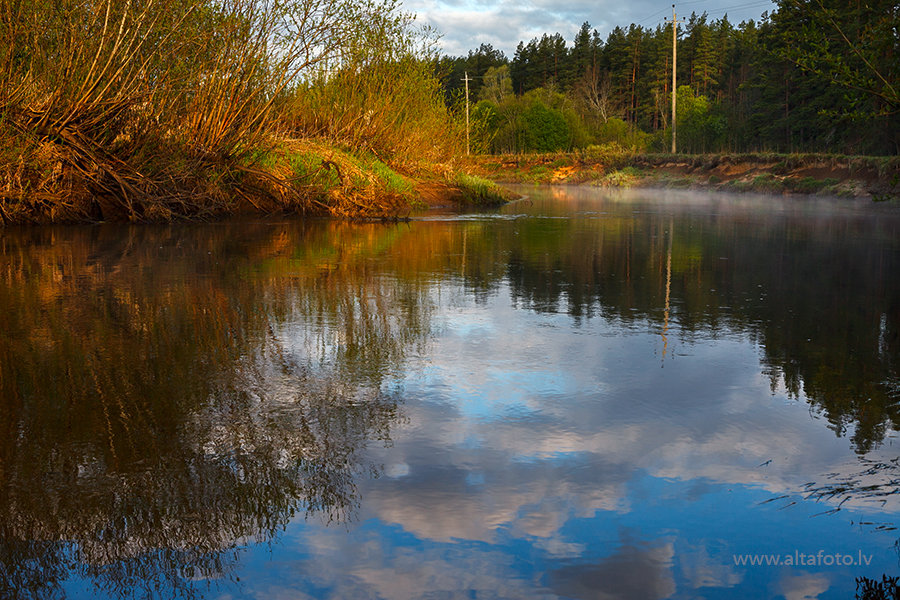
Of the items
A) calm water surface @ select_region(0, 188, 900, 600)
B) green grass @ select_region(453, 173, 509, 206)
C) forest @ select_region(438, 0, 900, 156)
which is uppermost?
forest @ select_region(438, 0, 900, 156)

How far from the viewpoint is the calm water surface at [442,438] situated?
10.2ft

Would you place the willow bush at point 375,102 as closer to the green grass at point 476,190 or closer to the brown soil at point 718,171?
the green grass at point 476,190

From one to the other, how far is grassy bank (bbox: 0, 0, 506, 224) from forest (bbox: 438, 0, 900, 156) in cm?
582

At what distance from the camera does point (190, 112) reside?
17.9m

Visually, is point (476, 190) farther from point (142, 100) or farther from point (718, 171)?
point (718, 171)

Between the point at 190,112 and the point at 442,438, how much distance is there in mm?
15305

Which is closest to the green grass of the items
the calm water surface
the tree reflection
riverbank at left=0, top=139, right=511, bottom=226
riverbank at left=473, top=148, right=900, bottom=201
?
riverbank at left=0, top=139, right=511, bottom=226

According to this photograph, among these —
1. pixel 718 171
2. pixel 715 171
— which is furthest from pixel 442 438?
pixel 715 171

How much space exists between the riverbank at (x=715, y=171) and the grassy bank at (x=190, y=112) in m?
8.86

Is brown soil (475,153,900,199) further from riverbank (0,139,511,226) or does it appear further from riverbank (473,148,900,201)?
riverbank (0,139,511,226)

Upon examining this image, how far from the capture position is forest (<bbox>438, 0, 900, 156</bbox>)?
40.3ft

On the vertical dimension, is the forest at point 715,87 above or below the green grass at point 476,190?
above

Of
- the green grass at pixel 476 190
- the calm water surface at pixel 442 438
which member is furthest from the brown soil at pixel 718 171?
the calm water surface at pixel 442 438

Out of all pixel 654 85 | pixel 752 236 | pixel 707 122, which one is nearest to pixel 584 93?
pixel 654 85
